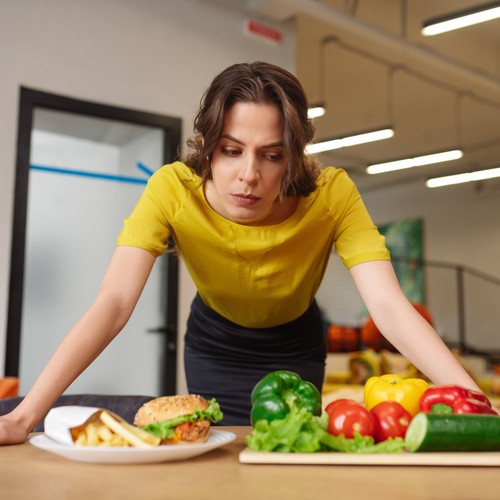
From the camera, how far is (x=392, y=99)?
8.75 m

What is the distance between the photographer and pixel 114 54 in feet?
15.6

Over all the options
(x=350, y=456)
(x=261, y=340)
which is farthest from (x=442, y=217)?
(x=350, y=456)

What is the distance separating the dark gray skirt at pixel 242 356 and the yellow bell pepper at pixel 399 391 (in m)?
0.63

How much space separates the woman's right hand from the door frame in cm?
276

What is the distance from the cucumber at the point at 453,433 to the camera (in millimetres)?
989

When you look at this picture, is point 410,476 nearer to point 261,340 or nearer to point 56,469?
point 56,469

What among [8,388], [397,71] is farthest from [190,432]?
[397,71]

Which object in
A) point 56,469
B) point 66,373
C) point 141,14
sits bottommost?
point 56,469

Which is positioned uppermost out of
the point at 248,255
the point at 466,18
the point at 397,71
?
the point at 397,71

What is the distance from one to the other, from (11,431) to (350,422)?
571mm

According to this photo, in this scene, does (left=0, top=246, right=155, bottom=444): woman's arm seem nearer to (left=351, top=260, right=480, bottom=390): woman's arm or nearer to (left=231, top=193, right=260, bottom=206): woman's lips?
(left=231, top=193, right=260, bottom=206): woman's lips

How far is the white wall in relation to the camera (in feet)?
14.2

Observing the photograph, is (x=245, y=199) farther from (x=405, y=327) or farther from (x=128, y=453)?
(x=128, y=453)

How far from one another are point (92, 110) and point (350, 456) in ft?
13.1
